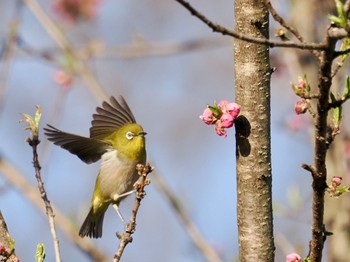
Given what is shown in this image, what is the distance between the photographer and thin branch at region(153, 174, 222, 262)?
3.97 meters

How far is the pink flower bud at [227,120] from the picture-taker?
7.13ft

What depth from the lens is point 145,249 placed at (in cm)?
1178

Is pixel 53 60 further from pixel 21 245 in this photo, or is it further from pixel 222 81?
pixel 222 81

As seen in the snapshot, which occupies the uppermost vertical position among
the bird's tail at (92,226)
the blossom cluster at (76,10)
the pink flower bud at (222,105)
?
the blossom cluster at (76,10)

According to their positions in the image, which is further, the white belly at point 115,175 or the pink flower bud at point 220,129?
the white belly at point 115,175

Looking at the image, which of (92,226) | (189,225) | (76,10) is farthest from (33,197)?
(76,10)

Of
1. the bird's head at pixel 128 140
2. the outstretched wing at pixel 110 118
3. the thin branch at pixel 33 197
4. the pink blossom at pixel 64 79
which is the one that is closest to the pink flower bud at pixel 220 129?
the outstretched wing at pixel 110 118

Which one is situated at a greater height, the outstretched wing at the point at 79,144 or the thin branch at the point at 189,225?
the outstretched wing at the point at 79,144

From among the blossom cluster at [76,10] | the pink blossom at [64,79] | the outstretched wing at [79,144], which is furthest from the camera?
the blossom cluster at [76,10]

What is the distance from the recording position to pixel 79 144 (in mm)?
4344

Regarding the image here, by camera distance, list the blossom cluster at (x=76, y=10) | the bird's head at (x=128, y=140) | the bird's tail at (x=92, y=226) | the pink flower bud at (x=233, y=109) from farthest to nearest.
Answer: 1. the blossom cluster at (x=76, y=10)
2. the bird's head at (x=128, y=140)
3. the bird's tail at (x=92, y=226)
4. the pink flower bud at (x=233, y=109)

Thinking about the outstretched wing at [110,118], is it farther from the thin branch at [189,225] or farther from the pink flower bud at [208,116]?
the pink flower bud at [208,116]

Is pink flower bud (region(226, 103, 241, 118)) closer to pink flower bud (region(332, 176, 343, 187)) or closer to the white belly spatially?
pink flower bud (region(332, 176, 343, 187))

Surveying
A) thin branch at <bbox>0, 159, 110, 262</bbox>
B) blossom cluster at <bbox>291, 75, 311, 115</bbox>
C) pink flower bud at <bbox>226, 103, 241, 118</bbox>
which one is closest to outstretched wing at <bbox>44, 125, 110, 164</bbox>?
thin branch at <bbox>0, 159, 110, 262</bbox>
